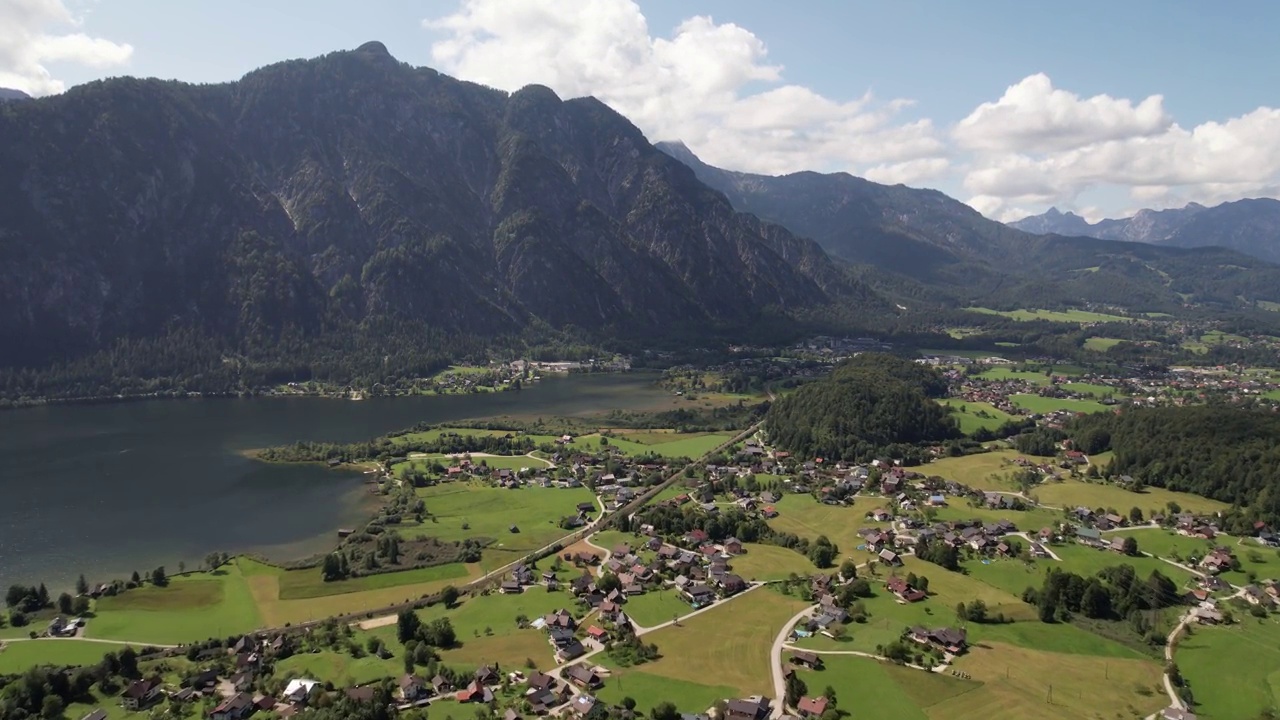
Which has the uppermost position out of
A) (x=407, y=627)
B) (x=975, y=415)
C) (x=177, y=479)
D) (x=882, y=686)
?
(x=975, y=415)

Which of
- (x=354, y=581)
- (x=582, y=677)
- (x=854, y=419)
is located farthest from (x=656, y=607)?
(x=854, y=419)

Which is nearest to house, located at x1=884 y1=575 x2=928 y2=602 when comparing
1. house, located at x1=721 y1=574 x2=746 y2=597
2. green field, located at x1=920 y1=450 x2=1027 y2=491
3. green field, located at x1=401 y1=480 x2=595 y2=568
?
house, located at x1=721 y1=574 x2=746 y2=597

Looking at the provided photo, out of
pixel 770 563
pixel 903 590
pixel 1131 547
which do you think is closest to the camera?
pixel 903 590

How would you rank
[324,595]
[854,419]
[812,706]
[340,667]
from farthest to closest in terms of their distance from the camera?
[854,419], [324,595], [340,667], [812,706]

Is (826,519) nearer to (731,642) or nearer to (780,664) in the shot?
(731,642)

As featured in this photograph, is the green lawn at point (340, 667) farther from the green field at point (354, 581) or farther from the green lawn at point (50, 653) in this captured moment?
the green lawn at point (50, 653)
